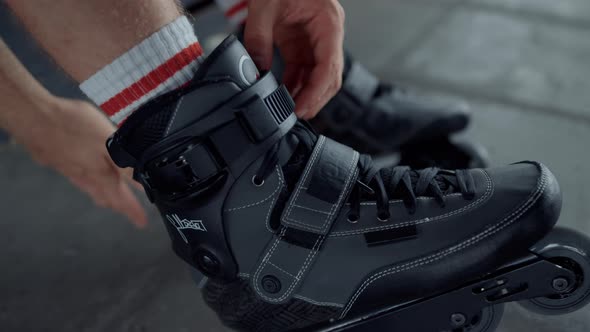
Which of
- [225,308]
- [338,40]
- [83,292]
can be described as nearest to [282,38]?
[338,40]

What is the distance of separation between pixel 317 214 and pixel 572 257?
34 centimetres

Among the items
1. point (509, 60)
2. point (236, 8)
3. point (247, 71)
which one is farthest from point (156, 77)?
point (509, 60)

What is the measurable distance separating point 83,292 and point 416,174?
67cm

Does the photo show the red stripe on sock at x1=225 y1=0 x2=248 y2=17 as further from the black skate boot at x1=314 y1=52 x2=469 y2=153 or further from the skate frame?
the skate frame

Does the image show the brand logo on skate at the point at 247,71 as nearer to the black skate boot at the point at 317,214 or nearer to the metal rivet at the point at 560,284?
the black skate boot at the point at 317,214

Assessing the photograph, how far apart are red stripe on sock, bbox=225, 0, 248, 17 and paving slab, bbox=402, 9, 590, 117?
0.54 meters

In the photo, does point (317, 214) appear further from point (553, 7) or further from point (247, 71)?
point (553, 7)

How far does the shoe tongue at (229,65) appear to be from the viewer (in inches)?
31.4

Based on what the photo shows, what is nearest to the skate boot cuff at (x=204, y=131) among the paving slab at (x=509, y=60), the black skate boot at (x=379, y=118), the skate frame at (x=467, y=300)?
the skate frame at (x=467, y=300)

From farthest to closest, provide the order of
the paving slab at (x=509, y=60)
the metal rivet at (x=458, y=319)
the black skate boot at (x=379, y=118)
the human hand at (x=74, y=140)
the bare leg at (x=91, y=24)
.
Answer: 1. the paving slab at (x=509, y=60)
2. the black skate boot at (x=379, y=118)
3. the human hand at (x=74, y=140)
4. the metal rivet at (x=458, y=319)
5. the bare leg at (x=91, y=24)

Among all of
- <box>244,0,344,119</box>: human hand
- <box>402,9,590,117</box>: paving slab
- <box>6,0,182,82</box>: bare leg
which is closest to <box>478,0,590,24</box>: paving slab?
<box>402,9,590,117</box>: paving slab

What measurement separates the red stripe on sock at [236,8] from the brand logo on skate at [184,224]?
657 mm

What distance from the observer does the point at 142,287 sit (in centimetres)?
120

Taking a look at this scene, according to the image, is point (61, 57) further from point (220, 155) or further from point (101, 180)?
point (101, 180)
